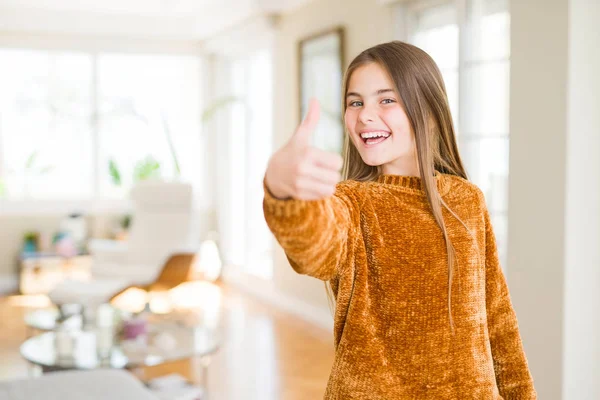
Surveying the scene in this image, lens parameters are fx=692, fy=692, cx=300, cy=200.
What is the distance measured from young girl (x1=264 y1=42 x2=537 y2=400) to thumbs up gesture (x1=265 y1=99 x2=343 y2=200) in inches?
4.9

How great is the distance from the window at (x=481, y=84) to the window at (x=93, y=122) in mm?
3366

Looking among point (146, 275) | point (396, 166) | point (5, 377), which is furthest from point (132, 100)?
point (396, 166)

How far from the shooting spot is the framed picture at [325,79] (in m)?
4.48

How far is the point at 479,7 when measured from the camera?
131 inches

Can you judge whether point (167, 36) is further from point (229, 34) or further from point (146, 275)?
point (146, 275)

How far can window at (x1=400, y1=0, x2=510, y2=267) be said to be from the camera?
126 inches

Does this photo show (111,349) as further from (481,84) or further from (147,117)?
(147,117)

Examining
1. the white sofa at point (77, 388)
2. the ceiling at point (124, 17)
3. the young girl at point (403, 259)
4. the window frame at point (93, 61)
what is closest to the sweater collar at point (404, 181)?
the young girl at point (403, 259)

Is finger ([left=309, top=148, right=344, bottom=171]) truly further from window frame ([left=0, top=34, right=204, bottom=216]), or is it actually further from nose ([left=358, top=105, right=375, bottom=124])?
window frame ([left=0, top=34, right=204, bottom=216])

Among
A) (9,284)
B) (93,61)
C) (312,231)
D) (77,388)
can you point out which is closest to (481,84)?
(77,388)

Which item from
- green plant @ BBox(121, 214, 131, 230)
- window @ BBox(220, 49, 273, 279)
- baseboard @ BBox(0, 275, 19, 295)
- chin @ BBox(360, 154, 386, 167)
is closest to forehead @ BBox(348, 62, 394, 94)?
chin @ BBox(360, 154, 386, 167)

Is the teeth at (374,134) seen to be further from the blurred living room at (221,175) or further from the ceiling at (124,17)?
the ceiling at (124,17)

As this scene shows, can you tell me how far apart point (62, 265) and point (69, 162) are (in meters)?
1.01

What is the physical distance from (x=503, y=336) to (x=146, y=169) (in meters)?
5.81
